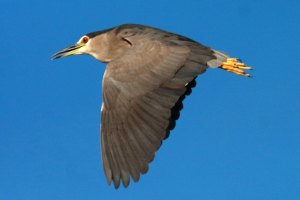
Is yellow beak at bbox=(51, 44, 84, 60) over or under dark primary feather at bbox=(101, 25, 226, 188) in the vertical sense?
over

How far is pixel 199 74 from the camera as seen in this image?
1249 cm

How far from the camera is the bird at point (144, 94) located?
38.3 feet

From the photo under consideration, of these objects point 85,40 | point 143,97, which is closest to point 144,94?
point 143,97

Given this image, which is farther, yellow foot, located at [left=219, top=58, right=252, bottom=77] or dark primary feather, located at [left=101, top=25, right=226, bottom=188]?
yellow foot, located at [left=219, top=58, right=252, bottom=77]

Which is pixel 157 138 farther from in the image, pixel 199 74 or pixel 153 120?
pixel 199 74

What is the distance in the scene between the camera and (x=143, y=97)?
39.8 feet

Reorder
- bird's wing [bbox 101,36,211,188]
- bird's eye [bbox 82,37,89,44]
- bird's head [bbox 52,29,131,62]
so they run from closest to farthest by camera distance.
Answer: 1. bird's wing [bbox 101,36,211,188]
2. bird's head [bbox 52,29,131,62]
3. bird's eye [bbox 82,37,89,44]

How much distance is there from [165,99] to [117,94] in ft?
2.56

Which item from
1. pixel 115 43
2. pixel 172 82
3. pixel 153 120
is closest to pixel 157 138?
pixel 153 120

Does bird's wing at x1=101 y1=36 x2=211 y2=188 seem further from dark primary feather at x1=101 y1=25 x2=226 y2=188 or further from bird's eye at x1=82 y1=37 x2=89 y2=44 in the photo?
bird's eye at x1=82 y1=37 x2=89 y2=44

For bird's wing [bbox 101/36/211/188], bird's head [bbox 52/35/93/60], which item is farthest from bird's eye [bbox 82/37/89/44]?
bird's wing [bbox 101/36/211/188]

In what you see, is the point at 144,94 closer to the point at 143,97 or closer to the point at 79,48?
the point at 143,97

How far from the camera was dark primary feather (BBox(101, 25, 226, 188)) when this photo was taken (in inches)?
459

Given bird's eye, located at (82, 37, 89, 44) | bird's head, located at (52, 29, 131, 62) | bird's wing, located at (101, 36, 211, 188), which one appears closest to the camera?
bird's wing, located at (101, 36, 211, 188)
